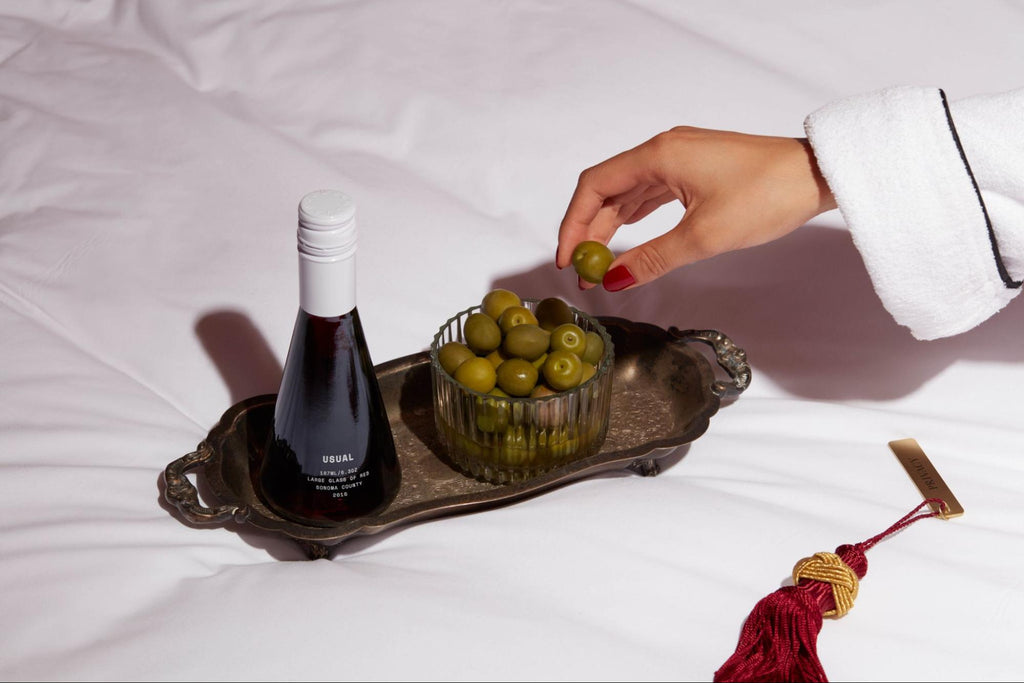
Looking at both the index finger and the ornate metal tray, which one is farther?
the index finger

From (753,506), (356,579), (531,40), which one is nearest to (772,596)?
(753,506)

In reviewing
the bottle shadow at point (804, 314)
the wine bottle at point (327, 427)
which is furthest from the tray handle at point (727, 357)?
the wine bottle at point (327, 427)

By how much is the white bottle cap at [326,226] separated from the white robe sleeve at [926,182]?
17.7 inches

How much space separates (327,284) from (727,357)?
0.44 metres

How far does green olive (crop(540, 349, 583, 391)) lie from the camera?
86 centimetres

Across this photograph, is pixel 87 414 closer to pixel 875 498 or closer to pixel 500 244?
pixel 500 244

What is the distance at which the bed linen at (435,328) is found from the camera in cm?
76

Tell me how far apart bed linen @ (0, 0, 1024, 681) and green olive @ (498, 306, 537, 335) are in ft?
0.50

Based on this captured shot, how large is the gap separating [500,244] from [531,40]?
0.39 meters

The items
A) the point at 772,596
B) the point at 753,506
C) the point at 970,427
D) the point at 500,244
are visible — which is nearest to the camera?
the point at 772,596

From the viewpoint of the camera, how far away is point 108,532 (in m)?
0.83

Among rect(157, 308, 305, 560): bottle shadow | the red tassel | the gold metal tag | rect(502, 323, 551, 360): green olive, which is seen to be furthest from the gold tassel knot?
rect(157, 308, 305, 560): bottle shadow

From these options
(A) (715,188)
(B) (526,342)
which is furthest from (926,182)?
(B) (526,342)

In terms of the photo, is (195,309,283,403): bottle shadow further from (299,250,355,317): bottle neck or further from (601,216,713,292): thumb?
(601,216,713,292): thumb
